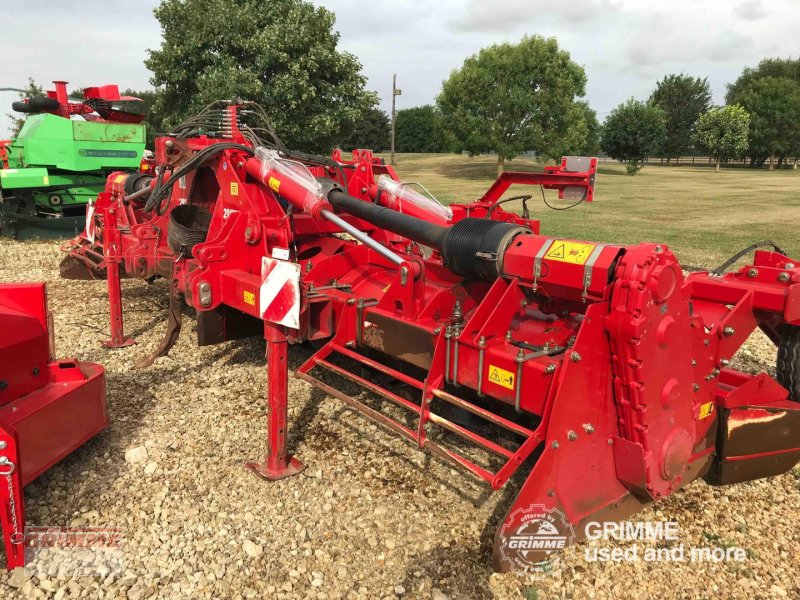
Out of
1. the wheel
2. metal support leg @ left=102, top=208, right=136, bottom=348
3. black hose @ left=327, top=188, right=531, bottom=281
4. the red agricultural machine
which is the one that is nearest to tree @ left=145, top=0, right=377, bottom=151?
metal support leg @ left=102, top=208, right=136, bottom=348

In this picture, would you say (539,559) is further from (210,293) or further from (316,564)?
(210,293)

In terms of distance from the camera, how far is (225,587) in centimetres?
269

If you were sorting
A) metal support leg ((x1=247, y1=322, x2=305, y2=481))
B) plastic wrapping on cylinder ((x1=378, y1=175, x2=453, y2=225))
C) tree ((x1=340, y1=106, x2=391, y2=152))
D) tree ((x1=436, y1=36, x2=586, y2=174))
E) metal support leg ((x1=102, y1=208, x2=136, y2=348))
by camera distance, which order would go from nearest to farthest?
metal support leg ((x1=247, y1=322, x2=305, y2=481)) → plastic wrapping on cylinder ((x1=378, y1=175, x2=453, y2=225)) → metal support leg ((x1=102, y1=208, x2=136, y2=348)) → tree ((x1=436, y1=36, x2=586, y2=174)) → tree ((x1=340, y1=106, x2=391, y2=152))

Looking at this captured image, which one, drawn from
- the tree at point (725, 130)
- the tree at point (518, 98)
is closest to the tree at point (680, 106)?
the tree at point (725, 130)

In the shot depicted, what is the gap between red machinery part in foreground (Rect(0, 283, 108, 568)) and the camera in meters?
3.12

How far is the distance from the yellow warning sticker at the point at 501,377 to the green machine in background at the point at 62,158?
35.2 ft

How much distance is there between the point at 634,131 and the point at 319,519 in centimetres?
5045

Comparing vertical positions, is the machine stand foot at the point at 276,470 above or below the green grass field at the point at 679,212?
below

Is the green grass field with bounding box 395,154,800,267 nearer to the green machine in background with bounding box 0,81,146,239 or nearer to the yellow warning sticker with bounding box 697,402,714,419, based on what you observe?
the yellow warning sticker with bounding box 697,402,714,419

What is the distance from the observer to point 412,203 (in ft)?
15.4

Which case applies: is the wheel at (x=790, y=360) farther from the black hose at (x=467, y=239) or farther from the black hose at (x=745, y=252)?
the black hose at (x=467, y=239)

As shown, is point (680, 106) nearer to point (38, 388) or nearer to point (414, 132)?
point (414, 132)

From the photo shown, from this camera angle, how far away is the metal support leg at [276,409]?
338cm

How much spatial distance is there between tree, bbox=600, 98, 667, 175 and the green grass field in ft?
29.6
